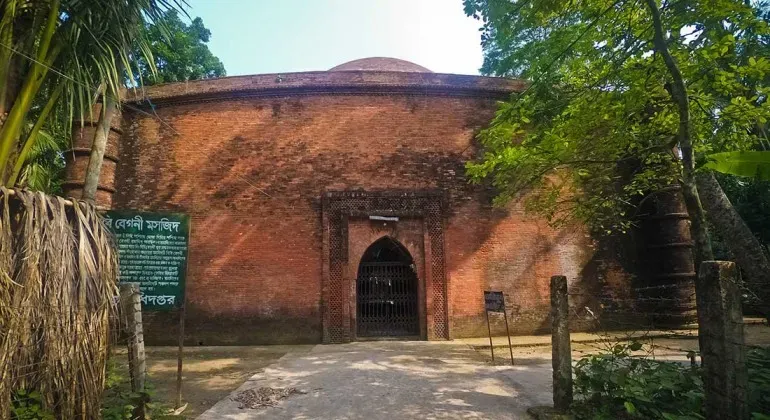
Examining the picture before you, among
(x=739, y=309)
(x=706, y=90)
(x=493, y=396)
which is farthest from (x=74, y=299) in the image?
(x=706, y=90)

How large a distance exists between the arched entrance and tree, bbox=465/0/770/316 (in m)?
3.49

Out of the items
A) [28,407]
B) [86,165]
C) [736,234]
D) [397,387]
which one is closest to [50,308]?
[28,407]

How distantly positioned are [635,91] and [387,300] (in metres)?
6.67

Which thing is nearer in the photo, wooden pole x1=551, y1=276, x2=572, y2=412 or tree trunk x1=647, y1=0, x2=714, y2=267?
wooden pole x1=551, y1=276, x2=572, y2=412

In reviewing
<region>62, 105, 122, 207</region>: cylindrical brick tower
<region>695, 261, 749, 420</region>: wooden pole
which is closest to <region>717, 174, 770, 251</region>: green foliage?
<region>695, 261, 749, 420</region>: wooden pole

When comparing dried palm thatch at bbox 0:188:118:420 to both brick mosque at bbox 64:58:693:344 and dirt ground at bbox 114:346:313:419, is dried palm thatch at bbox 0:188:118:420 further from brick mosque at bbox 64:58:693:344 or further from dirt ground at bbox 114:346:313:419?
brick mosque at bbox 64:58:693:344

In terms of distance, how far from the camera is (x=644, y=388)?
351 centimetres

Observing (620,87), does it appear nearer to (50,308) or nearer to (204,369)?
(50,308)

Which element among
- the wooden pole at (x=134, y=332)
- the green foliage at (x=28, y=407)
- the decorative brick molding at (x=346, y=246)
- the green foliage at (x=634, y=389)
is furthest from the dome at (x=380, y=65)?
the green foliage at (x=28, y=407)

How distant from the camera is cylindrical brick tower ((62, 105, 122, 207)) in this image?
9.71m

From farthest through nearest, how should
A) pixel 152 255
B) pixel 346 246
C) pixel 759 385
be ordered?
pixel 346 246 < pixel 152 255 < pixel 759 385

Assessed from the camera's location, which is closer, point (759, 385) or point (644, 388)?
point (759, 385)

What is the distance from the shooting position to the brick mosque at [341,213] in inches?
379

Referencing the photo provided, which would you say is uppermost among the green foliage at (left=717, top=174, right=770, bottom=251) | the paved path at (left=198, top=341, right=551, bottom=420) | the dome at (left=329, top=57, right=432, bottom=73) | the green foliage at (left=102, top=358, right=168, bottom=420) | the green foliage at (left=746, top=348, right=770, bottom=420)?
the dome at (left=329, top=57, right=432, bottom=73)
